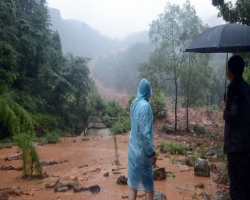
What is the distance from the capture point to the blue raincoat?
9.61ft

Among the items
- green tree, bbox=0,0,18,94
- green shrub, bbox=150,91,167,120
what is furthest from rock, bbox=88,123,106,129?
green tree, bbox=0,0,18,94

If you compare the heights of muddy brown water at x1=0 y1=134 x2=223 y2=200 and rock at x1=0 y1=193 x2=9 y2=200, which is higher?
rock at x1=0 y1=193 x2=9 y2=200

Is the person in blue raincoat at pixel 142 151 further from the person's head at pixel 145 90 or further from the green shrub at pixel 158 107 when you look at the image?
the green shrub at pixel 158 107

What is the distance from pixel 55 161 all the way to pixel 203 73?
1042cm

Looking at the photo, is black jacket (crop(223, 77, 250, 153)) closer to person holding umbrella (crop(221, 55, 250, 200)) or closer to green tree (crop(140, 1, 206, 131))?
person holding umbrella (crop(221, 55, 250, 200))

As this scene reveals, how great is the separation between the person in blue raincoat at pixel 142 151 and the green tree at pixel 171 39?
38.6 feet

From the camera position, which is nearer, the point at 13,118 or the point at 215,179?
the point at 215,179

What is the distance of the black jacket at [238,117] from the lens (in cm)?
245

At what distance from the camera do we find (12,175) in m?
6.16

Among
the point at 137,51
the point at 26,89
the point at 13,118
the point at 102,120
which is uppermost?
the point at 137,51

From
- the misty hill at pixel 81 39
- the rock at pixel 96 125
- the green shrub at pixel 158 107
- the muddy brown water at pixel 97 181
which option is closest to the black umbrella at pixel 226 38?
A: the muddy brown water at pixel 97 181

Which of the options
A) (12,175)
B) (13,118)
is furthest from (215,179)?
(13,118)

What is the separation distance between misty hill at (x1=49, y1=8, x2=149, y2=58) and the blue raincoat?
62636 mm

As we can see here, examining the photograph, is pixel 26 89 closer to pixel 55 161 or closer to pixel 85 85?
pixel 85 85
